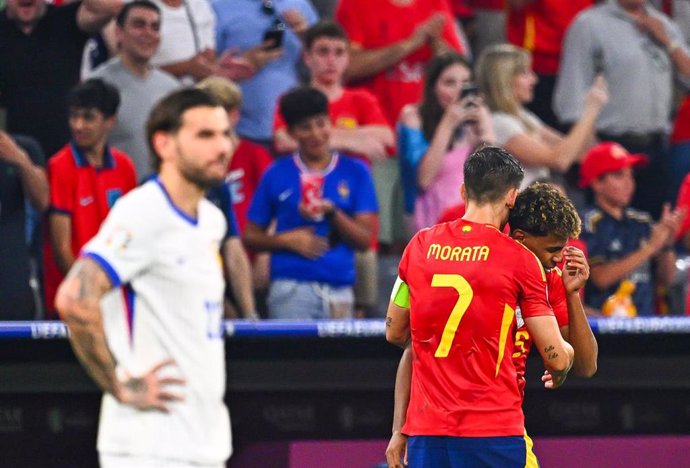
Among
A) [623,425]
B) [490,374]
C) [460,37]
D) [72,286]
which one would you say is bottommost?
[623,425]

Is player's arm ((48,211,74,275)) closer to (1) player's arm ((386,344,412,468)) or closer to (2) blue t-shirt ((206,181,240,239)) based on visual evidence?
(2) blue t-shirt ((206,181,240,239))

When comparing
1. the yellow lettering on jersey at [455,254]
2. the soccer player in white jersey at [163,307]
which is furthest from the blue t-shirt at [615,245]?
the soccer player in white jersey at [163,307]

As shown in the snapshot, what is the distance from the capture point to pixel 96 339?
4.27m

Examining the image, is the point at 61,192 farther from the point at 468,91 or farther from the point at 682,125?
the point at 682,125

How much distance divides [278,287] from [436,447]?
3254 millimetres

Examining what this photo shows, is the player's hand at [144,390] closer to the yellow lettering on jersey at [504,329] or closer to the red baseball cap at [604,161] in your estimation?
the yellow lettering on jersey at [504,329]

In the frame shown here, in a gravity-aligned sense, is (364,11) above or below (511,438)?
above

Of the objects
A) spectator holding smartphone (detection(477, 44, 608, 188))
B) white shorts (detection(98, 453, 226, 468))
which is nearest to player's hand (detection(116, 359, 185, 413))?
white shorts (detection(98, 453, 226, 468))

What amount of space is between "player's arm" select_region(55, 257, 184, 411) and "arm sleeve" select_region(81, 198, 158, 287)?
0.11 ft

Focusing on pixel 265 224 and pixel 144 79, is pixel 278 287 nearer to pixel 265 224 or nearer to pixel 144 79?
pixel 265 224

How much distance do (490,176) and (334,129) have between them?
4.11 metres

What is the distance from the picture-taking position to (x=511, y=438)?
15.9 feet

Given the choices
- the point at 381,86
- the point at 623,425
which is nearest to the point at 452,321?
the point at 623,425

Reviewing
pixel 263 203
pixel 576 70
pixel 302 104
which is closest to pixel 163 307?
pixel 263 203
